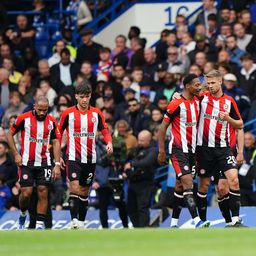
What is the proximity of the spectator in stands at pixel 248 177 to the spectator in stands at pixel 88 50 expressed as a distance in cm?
688

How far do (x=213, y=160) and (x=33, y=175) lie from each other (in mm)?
3486

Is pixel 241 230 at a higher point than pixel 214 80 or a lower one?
lower

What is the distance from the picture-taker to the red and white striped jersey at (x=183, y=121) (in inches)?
811

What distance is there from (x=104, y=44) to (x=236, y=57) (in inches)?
242

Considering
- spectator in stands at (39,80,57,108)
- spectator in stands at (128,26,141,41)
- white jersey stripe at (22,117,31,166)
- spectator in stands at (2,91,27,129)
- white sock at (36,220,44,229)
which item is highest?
spectator in stands at (128,26,141,41)

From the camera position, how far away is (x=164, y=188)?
26234 millimetres

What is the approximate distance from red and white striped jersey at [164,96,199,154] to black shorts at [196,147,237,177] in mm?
241

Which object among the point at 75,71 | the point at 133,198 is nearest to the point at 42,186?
the point at 133,198

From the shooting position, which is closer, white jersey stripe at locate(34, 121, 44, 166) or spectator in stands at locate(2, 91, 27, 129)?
white jersey stripe at locate(34, 121, 44, 166)

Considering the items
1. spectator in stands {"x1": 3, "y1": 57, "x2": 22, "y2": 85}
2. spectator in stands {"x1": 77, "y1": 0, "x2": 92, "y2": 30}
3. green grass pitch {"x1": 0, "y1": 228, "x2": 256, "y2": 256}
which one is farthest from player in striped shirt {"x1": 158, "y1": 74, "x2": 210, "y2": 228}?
spectator in stands {"x1": 77, "y1": 0, "x2": 92, "y2": 30}

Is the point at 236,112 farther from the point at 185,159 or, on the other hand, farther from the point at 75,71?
the point at 75,71

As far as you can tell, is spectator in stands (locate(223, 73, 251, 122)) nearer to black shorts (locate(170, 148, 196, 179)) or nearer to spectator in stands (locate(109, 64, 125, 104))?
spectator in stands (locate(109, 64, 125, 104))

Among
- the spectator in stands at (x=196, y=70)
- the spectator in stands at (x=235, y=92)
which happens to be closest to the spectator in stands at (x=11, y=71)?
the spectator in stands at (x=196, y=70)

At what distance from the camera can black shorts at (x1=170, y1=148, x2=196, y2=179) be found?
2045cm
